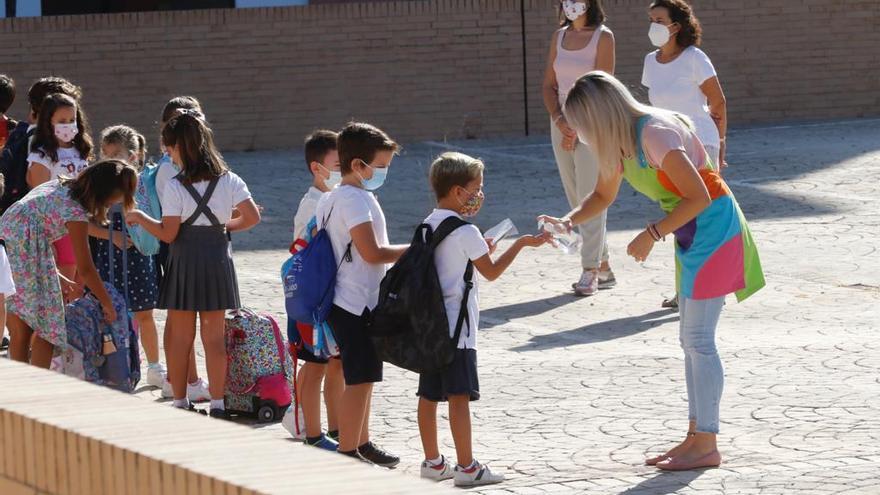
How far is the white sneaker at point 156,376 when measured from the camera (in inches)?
327

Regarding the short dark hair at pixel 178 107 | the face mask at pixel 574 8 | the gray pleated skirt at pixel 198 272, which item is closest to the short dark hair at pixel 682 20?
the face mask at pixel 574 8

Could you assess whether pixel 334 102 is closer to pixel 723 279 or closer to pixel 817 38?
pixel 817 38

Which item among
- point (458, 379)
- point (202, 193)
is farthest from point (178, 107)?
point (458, 379)

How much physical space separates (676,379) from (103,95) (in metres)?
12.7

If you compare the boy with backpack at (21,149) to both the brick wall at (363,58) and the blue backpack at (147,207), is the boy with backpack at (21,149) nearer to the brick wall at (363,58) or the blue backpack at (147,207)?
the blue backpack at (147,207)

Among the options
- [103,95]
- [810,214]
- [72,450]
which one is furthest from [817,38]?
[72,450]

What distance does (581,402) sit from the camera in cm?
761

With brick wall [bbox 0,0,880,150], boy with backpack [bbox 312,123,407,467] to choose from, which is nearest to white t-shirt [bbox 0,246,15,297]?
boy with backpack [bbox 312,123,407,467]

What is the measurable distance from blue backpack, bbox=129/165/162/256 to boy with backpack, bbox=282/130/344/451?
115cm

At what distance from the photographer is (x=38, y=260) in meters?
7.59

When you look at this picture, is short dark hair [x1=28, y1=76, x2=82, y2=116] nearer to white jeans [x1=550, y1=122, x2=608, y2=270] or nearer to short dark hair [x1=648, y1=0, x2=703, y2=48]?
white jeans [x1=550, y1=122, x2=608, y2=270]

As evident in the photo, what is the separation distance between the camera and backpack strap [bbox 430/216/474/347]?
20.0 feet

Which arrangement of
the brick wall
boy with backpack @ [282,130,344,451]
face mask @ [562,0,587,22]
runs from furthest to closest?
the brick wall → face mask @ [562,0,587,22] → boy with backpack @ [282,130,344,451]

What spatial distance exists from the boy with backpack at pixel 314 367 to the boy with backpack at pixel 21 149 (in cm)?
216
